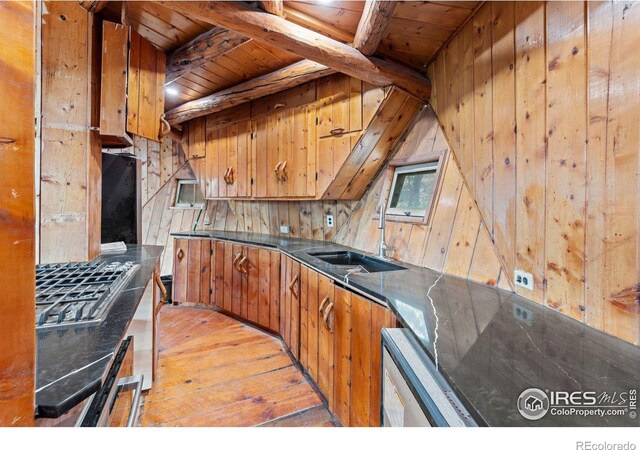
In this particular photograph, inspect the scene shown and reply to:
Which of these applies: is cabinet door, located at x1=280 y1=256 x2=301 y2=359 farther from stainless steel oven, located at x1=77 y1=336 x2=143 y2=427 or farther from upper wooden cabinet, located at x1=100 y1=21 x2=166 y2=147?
upper wooden cabinet, located at x1=100 y1=21 x2=166 y2=147

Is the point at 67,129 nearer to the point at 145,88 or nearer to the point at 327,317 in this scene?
the point at 145,88

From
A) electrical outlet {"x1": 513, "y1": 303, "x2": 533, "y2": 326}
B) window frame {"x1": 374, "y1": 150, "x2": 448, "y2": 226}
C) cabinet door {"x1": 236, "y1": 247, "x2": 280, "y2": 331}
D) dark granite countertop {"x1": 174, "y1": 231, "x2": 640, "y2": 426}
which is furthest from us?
cabinet door {"x1": 236, "y1": 247, "x2": 280, "y2": 331}

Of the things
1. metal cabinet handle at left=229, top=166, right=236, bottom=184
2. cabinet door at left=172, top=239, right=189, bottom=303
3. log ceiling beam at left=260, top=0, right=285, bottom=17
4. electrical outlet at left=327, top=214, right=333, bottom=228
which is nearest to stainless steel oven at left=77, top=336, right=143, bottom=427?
log ceiling beam at left=260, top=0, right=285, bottom=17

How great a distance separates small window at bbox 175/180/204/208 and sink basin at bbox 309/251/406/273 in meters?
2.53

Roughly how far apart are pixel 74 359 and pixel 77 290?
55 cm

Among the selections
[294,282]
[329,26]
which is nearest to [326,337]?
[294,282]

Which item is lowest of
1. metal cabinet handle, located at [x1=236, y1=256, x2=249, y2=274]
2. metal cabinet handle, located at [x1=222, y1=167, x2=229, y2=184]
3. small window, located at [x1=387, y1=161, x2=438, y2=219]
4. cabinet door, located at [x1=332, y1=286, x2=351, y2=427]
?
cabinet door, located at [x1=332, y1=286, x2=351, y2=427]

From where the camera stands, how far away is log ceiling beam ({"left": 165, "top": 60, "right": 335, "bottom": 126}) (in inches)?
82.9

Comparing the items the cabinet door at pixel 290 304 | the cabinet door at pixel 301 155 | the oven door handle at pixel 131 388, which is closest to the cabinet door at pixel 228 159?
the cabinet door at pixel 301 155

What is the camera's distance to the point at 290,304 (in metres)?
2.32

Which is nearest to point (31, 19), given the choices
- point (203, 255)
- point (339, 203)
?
point (339, 203)

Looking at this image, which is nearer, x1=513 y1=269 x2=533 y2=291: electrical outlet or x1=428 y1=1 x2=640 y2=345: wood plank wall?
x1=428 y1=1 x2=640 y2=345: wood plank wall

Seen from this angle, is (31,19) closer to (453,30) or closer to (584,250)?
(584,250)
